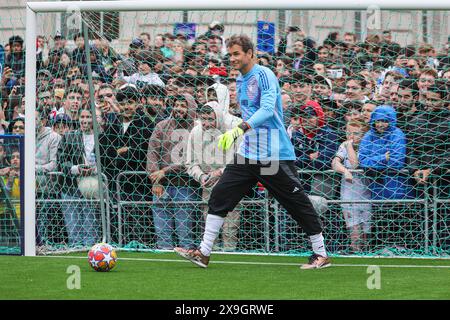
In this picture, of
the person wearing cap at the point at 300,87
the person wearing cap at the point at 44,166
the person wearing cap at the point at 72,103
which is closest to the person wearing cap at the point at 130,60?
the person wearing cap at the point at 72,103

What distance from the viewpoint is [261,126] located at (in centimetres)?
957

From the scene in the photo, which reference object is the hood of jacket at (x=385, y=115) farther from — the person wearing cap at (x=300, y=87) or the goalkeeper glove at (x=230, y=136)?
the goalkeeper glove at (x=230, y=136)

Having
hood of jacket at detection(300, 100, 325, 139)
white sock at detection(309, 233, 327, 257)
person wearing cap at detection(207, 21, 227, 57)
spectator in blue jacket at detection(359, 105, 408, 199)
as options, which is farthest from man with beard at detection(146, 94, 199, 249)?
white sock at detection(309, 233, 327, 257)

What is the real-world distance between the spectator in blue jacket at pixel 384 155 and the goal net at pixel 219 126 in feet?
0.06

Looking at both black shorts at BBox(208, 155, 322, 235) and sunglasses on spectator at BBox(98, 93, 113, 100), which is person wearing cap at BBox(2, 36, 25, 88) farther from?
black shorts at BBox(208, 155, 322, 235)

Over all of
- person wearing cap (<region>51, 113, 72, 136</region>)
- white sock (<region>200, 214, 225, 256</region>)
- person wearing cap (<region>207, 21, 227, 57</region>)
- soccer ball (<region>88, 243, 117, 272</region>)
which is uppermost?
person wearing cap (<region>207, 21, 227, 57</region>)

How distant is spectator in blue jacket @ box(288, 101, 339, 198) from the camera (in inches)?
468

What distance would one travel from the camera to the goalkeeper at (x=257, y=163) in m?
9.46

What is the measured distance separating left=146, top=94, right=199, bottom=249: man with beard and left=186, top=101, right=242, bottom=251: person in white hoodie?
0.18 metres

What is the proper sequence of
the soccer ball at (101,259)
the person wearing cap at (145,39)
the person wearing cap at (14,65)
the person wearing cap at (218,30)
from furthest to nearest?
1. the person wearing cap at (14,65)
2. the person wearing cap at (218,30)
3. the person wearing cap at (145,39)
4. the soccer ball at (101,259)

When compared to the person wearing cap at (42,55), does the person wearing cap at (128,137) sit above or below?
below

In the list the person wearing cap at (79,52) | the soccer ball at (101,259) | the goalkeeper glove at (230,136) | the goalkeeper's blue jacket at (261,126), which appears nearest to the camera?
the goalkeeper glove at (230,136)

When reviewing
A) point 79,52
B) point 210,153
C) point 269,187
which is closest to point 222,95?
point 210,153

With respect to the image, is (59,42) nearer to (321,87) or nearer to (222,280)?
(321,87)
